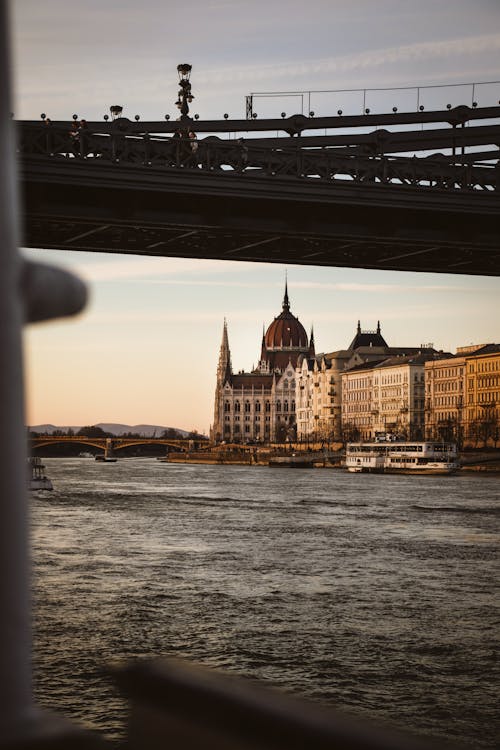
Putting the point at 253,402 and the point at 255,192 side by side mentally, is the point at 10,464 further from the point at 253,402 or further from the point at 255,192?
the point at 253,402

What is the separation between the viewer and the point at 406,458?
9206cm

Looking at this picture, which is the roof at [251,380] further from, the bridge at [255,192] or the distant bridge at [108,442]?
the bridge at [255,192]

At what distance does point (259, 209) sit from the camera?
24.9m

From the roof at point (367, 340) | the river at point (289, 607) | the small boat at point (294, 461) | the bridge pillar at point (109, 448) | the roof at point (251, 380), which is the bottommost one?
the river at point (289, 607)

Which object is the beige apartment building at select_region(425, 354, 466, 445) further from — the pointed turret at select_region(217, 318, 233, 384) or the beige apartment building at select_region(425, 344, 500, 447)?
the pointed turret at select_region(217, 318, 233, 384)

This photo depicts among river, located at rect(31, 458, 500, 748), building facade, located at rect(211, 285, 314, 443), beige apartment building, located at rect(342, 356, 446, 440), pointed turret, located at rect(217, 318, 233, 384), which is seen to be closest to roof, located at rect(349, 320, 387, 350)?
beige apartment building, located at rect(342, 356, 446, 440)

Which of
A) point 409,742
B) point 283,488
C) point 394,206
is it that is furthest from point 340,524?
point 409,742

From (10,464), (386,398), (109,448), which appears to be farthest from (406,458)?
(10,464)

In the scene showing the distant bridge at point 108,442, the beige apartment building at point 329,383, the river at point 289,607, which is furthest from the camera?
the beige apartment building at point 329,383

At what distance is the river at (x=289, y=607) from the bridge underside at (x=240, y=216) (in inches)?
270

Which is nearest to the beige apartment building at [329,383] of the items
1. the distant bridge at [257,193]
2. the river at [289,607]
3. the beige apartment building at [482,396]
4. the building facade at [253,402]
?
the building facade at [253,402]

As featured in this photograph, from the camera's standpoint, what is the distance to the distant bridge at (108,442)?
409 ft

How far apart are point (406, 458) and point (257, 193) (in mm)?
69390

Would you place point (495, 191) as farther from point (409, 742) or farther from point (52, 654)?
point (409, 742)
